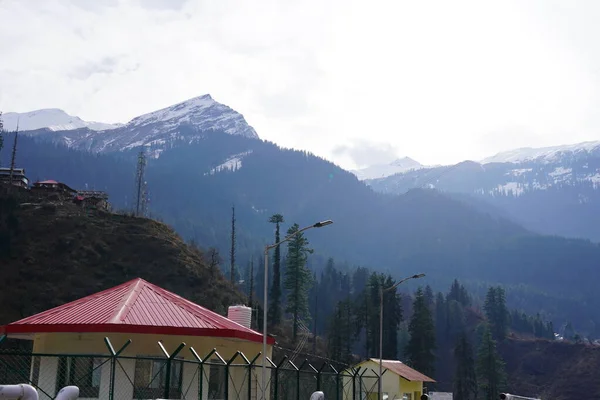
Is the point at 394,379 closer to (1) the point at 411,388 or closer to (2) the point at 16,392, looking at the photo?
(1) the point at 411,388

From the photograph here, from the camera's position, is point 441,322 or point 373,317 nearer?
point 373,317

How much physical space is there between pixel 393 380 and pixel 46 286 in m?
40.6

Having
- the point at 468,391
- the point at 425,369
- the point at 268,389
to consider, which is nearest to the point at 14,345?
the point at 268,389

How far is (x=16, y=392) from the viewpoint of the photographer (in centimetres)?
1079

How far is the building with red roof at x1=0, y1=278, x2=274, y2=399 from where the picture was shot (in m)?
23.5

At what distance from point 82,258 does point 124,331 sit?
6147 cm

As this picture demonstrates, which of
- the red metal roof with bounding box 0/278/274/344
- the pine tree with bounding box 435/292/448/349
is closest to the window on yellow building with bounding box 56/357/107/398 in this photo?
the red metal roof with bounding box 0/278/274/344

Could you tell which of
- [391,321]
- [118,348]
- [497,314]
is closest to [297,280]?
[391,321]

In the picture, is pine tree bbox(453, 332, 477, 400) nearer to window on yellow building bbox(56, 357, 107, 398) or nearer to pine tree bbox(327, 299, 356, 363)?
pine tree bbox(327, 299, 356, 363)

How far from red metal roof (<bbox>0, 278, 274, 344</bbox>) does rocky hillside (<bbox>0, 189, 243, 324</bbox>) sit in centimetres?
4810

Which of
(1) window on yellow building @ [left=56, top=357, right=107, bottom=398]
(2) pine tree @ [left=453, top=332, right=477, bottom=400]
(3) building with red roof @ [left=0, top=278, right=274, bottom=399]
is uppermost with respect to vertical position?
(3) building with red roof @ [left=0, top=278, right=274, bottom=399]

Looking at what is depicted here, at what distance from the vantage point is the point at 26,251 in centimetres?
8156

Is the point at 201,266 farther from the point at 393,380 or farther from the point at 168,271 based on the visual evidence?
the point at 393,380

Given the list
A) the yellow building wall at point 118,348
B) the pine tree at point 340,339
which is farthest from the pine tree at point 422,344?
the yellow building wall at point 118,348
